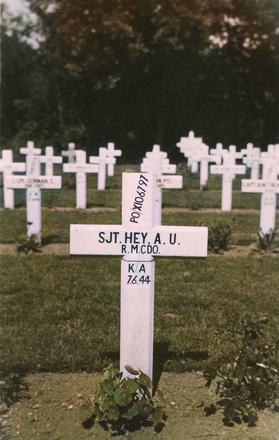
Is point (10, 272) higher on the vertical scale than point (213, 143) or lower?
lower

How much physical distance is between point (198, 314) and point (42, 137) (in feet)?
75.1

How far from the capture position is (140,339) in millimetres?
3555

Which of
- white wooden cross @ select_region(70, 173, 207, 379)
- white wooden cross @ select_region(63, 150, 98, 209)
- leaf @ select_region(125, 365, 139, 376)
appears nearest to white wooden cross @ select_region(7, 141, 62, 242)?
white wooden cross @ select_region(63, 150, 98, 209)

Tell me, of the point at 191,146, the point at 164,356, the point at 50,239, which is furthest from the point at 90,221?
the point at 191,146

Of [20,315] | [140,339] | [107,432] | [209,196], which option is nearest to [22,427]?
[107,432]

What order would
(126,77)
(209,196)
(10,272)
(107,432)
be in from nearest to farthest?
1. (107,432)
2. (10,272)
3. (209,196)
4. (126,77)

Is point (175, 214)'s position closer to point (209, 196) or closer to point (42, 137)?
point (209, 196)

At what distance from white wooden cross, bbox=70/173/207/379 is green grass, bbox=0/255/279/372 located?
0.77m

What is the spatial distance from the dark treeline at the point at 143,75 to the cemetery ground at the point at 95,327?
1404 centimetres

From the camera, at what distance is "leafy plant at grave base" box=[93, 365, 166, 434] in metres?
3.29

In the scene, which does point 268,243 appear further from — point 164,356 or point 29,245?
point 164,356

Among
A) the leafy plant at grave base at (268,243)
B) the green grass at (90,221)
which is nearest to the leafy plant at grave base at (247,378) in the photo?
the leafy plant at grave base at (268,243)

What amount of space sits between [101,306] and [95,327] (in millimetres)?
585

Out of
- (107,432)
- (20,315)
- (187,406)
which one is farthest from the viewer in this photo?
(20,315)
